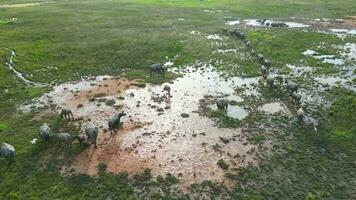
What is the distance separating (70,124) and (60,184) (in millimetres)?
9295

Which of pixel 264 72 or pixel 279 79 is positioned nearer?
pixel 279 79

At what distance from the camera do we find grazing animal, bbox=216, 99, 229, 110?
37.5m

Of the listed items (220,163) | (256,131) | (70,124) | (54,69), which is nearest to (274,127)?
(256,131)

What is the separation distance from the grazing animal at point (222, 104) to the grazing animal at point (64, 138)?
13.9 metres

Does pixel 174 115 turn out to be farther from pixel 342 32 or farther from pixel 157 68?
pixel 342 32

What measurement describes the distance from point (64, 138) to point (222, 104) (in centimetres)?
1457

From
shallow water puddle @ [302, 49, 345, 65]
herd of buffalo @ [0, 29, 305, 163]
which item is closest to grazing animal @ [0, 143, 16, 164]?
herd of buffalo @ [0, 29, 305, 163]

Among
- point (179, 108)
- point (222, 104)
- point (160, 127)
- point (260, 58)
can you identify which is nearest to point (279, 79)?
point (260, 58)

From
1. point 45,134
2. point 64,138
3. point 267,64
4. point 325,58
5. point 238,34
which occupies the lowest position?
point 64,138

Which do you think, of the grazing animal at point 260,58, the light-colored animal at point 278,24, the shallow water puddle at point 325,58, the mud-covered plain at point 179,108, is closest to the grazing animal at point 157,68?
the mud-covered plain at point 179,108

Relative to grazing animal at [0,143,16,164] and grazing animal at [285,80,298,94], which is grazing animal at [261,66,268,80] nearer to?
Answer: grazing animal at [285,80,298,94]

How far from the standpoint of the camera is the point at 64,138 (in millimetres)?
31281

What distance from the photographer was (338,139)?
3183 cm

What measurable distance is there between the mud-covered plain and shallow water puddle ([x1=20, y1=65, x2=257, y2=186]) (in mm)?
119
